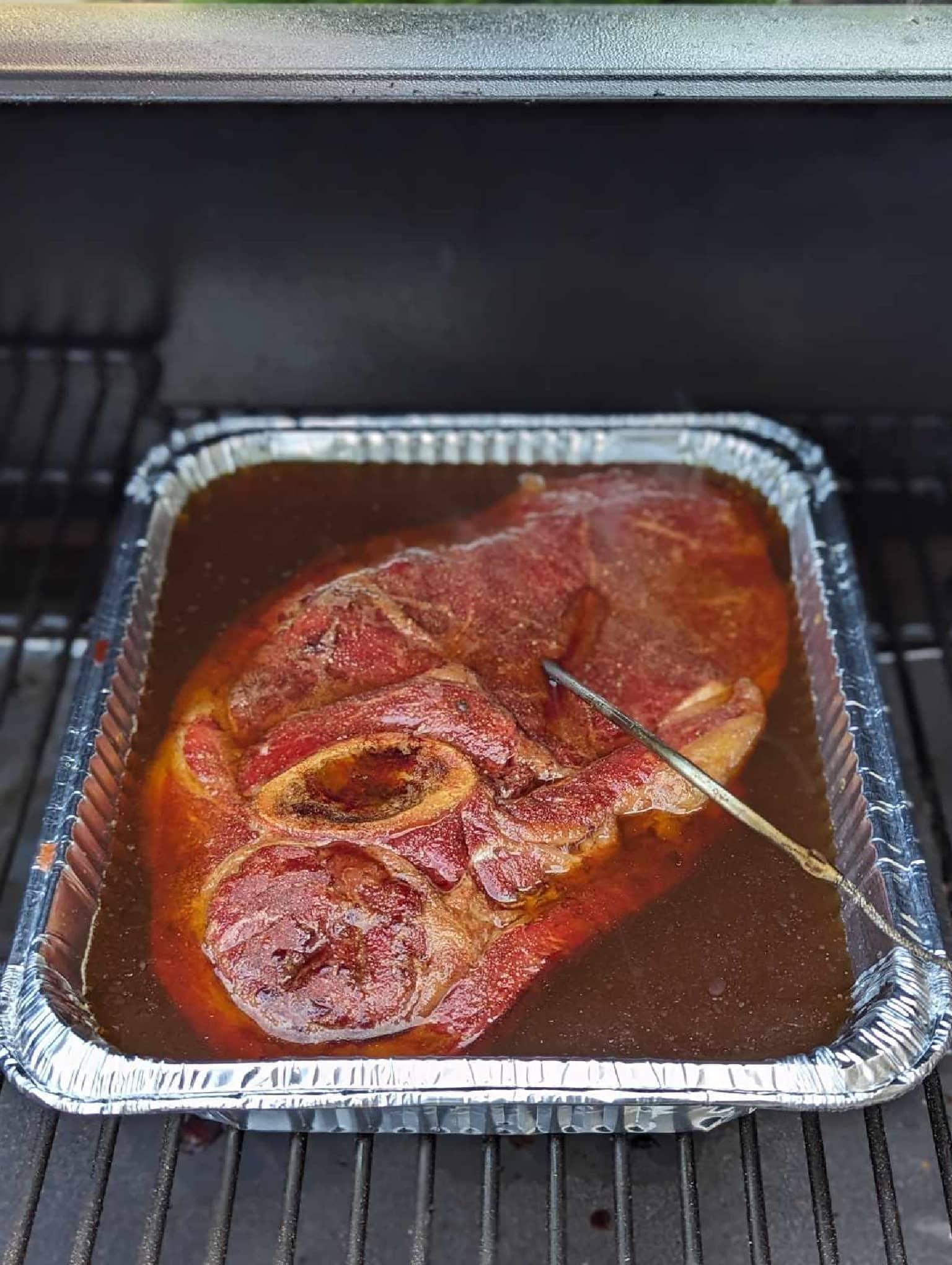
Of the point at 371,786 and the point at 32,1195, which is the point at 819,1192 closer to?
the point at 371,786

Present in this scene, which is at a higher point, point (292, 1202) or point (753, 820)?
point (753, 820)

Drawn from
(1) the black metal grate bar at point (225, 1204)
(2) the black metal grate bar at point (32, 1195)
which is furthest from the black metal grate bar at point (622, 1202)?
(2) the black metal grate bar at point (32, 1195)

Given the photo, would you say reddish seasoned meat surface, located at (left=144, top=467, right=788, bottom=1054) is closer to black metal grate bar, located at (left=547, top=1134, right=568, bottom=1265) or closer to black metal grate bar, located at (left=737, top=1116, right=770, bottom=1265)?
black metal grate bar, located at (left=547, top=1134, right=568, bottom=1265)

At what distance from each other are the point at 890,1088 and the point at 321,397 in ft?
7.38

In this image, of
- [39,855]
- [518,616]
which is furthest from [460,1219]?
[518,616]

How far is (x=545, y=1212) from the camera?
83.4 inches

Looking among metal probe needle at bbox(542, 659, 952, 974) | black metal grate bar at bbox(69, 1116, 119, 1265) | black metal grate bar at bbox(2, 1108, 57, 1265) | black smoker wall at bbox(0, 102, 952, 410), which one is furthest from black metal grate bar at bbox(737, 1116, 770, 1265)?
black smoker wall at bbox(0, 102, 952, 410)

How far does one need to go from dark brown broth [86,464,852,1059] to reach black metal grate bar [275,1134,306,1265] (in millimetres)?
260

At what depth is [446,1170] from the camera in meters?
2.22

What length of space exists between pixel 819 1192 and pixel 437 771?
1044 mm

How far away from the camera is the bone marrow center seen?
6.97 ft

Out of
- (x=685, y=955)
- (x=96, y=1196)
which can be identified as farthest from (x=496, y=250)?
(x=96, y=1196)

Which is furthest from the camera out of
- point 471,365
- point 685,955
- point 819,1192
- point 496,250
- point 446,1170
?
point 471,365

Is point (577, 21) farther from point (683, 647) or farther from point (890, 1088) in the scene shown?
point (890, 1088)
